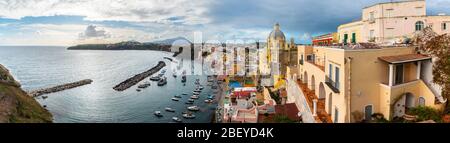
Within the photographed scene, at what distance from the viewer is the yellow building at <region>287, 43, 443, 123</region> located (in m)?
4.16

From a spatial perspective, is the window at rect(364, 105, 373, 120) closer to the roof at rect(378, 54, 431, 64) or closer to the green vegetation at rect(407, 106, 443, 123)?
the green vegetation at rect(407, 106, 443, 123)

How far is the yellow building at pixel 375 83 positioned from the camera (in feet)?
13.6

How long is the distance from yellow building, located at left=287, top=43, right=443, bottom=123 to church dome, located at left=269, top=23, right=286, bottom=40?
852cm

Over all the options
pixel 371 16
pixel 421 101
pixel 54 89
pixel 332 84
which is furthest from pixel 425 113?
pixel 54 89

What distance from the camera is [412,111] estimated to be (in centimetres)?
438

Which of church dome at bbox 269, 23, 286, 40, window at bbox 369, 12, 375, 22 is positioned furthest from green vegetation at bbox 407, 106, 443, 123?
church dome at bbox 269, 23, 286, 40

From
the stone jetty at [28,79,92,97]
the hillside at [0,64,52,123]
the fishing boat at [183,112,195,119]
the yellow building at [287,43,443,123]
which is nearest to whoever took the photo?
the yellow building at [287,43,443,123]

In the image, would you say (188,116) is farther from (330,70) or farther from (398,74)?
(398,74)

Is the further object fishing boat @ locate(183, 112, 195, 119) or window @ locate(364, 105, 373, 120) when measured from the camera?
fishing boat @ locate(183, 112, 195, 119)

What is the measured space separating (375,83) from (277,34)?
9.08 metres

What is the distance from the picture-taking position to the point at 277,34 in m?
13.3

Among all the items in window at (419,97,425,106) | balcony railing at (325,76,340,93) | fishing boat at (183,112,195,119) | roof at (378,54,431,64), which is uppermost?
roof at (378,54,431,64)
